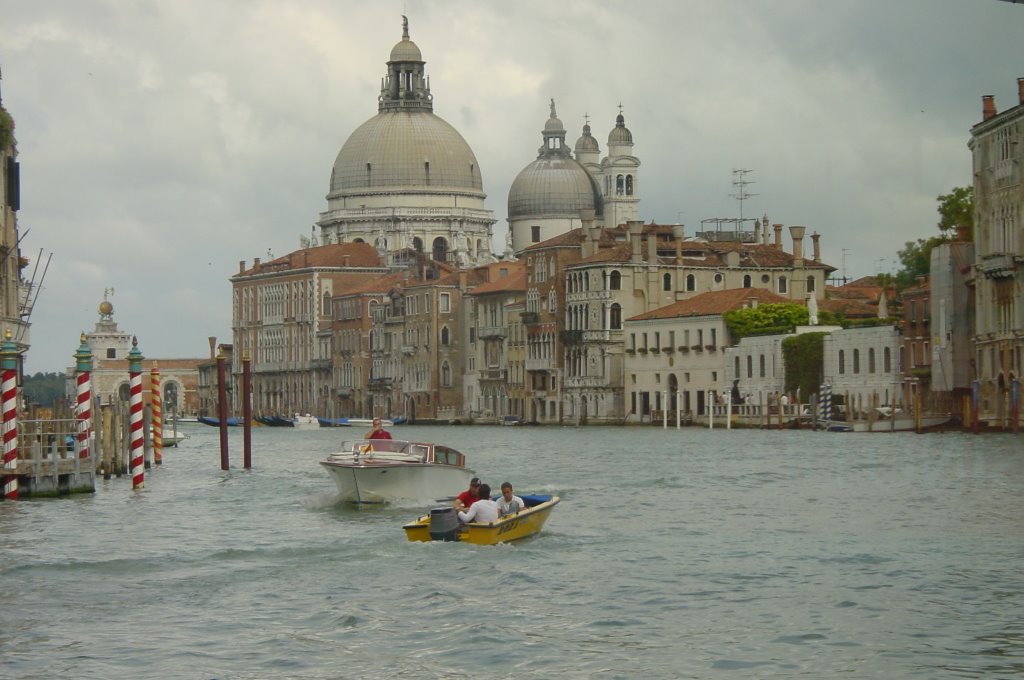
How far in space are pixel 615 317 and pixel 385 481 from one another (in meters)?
67.5

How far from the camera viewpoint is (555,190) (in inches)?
6043

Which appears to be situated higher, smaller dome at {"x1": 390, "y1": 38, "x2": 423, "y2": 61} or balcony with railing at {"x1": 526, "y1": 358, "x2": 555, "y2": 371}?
smaller dome at {"x1": 390, "y1": 38, "x2": 423, "y2": 61}

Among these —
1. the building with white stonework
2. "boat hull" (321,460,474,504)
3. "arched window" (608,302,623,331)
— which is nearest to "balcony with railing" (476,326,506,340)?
"arched window" (608,302,623,331)

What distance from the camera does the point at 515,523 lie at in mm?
30609

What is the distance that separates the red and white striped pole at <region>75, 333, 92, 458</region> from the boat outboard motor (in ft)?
37.8

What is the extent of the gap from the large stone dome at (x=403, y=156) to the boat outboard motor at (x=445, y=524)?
12977cm

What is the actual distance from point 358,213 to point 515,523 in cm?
13202

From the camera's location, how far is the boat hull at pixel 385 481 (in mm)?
38594

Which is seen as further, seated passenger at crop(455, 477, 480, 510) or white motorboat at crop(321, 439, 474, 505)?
white motorboat at crop(321, 439, 474, 505)

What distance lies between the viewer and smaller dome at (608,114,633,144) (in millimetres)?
153375

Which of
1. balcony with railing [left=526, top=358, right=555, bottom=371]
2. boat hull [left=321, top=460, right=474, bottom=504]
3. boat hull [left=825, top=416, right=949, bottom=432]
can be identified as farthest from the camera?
balcony with railing [left=526, top=358, right=555, bottom=371]

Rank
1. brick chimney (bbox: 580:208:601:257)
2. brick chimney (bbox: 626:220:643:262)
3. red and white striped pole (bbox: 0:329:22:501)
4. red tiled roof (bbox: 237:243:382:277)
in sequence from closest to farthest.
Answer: red and white striped pole (bbox: 0:329:22:501) → brick chimney (bbox: 626:220:643:262) → brick chimney (bbox: 580:208:601:257) → red tiled roof (bbox: 237:243:382:277)

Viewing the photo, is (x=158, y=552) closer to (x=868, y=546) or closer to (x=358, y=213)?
(x=868, y=546)

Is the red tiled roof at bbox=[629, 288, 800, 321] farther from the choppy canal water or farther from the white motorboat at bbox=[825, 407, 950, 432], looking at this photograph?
the choppy canal water
